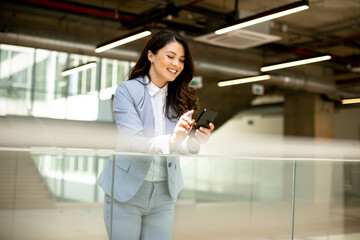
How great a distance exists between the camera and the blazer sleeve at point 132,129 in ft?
4.50

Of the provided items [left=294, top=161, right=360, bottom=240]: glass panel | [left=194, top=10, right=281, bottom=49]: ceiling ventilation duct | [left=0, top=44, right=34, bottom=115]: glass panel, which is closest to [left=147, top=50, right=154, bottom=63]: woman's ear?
[left=294, top=161, right=360, bottom=240]: glass panel

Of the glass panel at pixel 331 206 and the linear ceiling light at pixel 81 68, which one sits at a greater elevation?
the linear ceiling light at pixel 81 68

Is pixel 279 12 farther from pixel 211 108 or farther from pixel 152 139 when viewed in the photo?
pixel 211 108

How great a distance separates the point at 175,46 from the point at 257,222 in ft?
6.91

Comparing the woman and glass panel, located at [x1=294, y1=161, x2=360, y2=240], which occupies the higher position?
the woman

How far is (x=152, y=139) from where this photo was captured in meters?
1.40

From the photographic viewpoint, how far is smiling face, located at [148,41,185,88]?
1.50m

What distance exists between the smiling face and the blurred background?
1.24ft

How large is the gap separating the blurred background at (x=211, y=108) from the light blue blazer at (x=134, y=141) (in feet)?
0.48

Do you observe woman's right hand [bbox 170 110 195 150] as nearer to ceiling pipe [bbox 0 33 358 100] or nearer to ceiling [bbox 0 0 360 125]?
ceiling [bbox 0 0 360 125]

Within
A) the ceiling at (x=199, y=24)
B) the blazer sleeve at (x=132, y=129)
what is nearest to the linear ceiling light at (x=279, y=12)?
the ceiling at (x=199, y=24)

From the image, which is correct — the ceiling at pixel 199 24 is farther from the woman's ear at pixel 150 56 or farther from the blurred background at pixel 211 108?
the woman's ear at pixel 150 56

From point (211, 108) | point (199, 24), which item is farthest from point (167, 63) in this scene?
point (211, 108)

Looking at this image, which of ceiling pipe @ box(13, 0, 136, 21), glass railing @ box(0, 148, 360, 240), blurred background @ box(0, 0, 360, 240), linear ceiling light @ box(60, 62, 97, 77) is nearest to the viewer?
→ glass railing @ box(0, 148, 360, 240)
